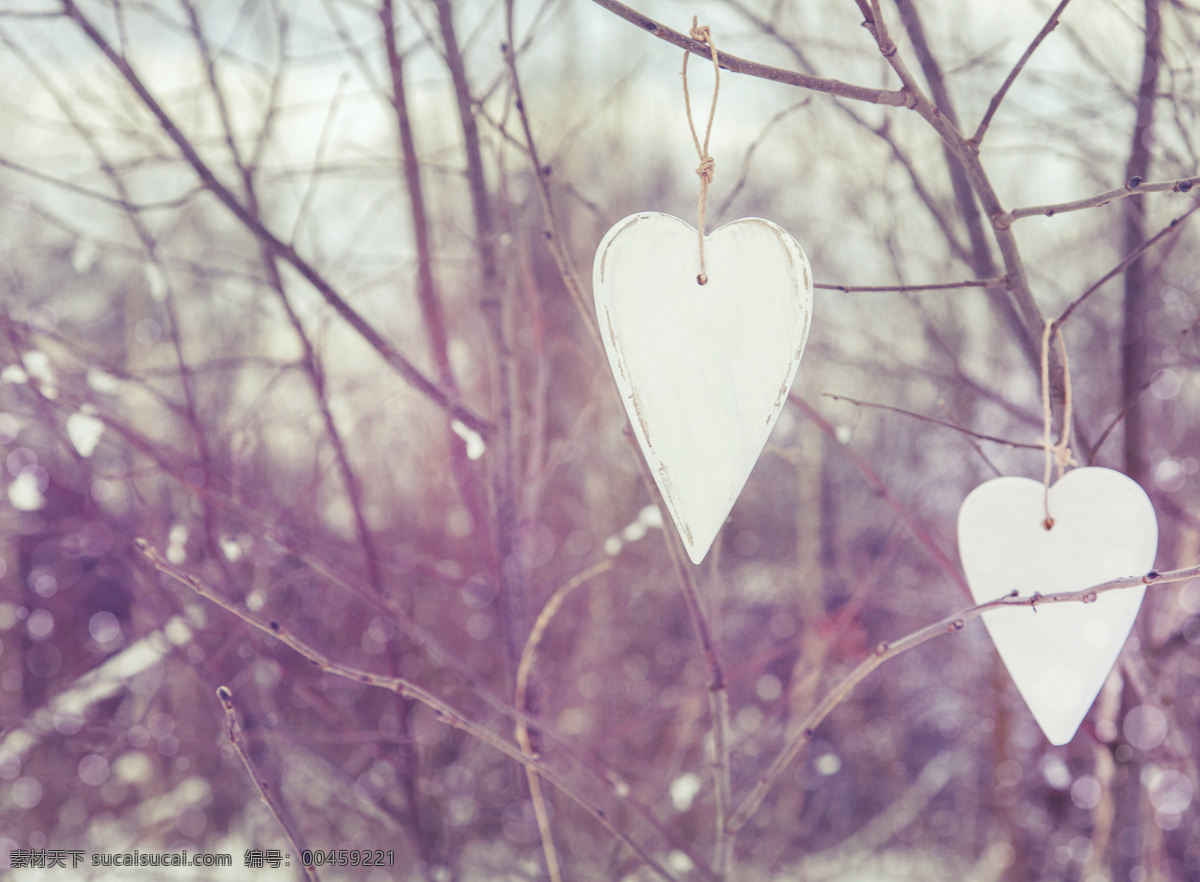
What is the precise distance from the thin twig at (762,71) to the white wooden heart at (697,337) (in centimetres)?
10

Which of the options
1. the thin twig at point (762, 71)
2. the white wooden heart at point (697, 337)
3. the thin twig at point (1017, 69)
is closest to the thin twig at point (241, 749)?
the white wooden heart at point (697, 337)

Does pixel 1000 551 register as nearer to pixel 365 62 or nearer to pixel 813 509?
pixel 365 62

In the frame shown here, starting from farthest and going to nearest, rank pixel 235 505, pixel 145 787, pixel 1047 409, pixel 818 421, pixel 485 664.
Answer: pixel 485 664
pixel 145 787
pixel 235 505
pixel 818 421
pixel 1047 409

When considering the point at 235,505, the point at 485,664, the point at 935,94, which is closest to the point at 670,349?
the point at 935,94

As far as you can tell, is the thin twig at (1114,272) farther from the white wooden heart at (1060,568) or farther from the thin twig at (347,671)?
the thin twig at (347,671)

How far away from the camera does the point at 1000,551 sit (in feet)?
1.78

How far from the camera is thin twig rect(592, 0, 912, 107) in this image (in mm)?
387

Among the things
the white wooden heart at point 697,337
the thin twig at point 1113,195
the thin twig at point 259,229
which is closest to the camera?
the thin twig at point 1113,195

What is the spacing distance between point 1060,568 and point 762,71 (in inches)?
15.5

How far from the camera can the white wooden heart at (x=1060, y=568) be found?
503 mm

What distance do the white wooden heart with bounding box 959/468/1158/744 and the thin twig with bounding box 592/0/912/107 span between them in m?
0.27

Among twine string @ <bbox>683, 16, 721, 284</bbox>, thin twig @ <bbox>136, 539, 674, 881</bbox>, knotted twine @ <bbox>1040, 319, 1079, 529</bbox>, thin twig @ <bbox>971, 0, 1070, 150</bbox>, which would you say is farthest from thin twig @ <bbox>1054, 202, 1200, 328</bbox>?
thin twig @ <bbox>136, 539, 674, 881</bbox>

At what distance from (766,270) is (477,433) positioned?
1.25ft

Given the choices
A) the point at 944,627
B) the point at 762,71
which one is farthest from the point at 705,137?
the point at 944,627
